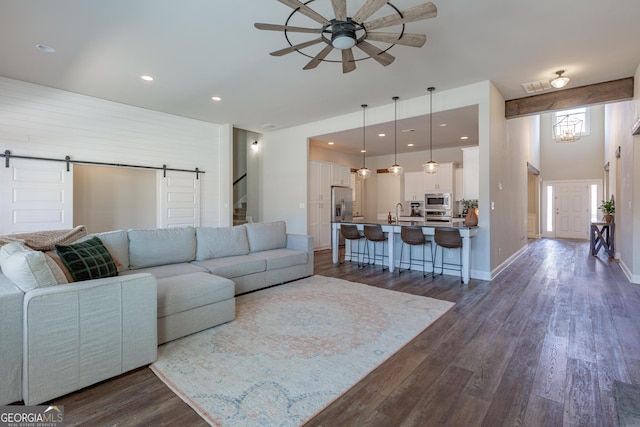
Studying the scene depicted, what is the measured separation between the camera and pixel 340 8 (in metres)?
2.27

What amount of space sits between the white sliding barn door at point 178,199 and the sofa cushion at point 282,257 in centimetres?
264

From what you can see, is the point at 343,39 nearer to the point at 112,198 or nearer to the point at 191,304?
the point at 191,304

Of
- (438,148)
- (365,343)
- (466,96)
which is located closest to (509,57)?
(466,96)

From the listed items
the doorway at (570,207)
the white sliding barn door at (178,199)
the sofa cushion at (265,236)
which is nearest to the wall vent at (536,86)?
the sofa cushion at (265,236)

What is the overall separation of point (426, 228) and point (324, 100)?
9.26 feet

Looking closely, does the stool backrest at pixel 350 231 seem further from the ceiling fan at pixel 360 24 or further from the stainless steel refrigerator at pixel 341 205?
the ceiling fan at pixel 360 24

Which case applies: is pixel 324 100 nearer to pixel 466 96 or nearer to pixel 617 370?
pixel 466 96

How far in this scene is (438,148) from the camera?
8648 millimetres

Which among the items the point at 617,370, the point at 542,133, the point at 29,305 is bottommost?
the point at 617,370

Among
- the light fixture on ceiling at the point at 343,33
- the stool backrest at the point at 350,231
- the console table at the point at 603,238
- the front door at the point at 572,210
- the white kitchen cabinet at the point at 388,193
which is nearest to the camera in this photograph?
the light fixture on ceiling at the point at 343,33

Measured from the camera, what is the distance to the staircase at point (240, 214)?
7.90 metres

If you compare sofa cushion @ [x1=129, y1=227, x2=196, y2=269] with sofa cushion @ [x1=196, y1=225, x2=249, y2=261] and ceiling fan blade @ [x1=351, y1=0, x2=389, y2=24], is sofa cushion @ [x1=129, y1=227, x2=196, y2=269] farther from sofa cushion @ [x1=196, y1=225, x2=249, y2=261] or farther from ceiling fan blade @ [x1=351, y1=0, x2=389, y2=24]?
ceiling fan blade @ [x1=351, y1=0, x2=389, y2=24]

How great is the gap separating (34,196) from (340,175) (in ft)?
20.4

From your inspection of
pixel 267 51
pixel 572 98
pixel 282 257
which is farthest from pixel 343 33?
pixel 572 98
